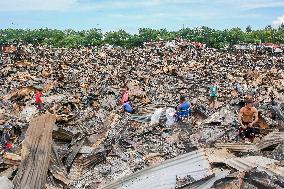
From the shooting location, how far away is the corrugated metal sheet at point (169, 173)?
589cm

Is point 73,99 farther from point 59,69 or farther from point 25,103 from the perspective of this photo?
point 59,69

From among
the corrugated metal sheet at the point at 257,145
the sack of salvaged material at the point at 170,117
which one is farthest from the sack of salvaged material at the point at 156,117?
the corrugated metal sheet at the point at 257,145

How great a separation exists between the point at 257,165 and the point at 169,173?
4.57 ft

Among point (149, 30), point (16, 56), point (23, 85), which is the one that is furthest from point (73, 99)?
point (149, 30)

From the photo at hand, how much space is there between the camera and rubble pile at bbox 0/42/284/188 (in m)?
7.33

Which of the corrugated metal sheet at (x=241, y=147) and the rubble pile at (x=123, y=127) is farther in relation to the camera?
the rubble pile at (x=123, y=127)

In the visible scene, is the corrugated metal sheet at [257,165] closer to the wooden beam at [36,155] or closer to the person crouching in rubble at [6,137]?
the wooden beam at [36,155]

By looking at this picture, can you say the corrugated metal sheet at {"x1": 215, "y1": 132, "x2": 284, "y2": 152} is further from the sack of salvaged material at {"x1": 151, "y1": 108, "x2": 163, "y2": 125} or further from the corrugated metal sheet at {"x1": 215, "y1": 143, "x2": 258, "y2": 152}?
the sack of salvaged material at {"x1": 151, "y1": 108, "x2": 163, "y2": 125}

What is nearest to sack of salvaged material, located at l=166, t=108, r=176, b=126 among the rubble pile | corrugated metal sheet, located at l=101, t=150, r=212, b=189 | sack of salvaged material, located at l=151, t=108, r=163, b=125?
the rubble pile

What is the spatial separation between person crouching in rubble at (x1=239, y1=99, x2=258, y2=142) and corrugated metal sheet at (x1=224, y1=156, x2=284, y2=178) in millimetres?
2586

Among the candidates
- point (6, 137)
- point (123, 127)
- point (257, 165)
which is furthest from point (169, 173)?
point (6, 137)

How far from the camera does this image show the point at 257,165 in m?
5.52

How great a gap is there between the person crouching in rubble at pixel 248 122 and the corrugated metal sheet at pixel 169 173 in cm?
244

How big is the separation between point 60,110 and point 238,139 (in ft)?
23.2
